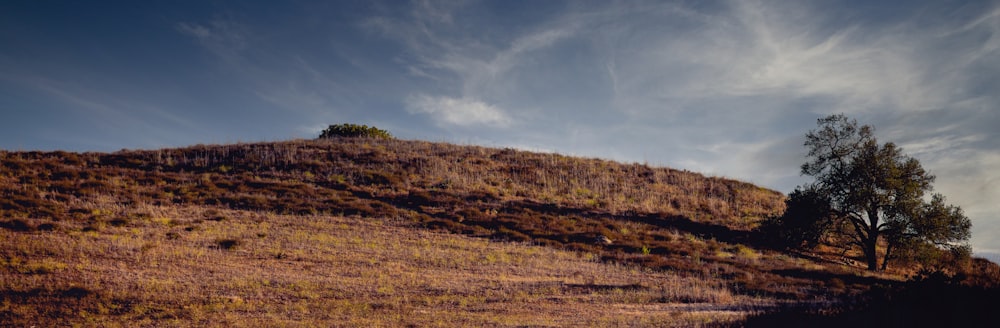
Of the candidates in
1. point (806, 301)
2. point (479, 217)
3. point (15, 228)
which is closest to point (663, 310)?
point (806, 301)

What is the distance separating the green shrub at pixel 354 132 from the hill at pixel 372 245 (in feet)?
40.5

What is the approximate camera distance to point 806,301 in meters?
16.3

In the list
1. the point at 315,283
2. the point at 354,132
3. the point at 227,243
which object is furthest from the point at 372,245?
the point at 354,132

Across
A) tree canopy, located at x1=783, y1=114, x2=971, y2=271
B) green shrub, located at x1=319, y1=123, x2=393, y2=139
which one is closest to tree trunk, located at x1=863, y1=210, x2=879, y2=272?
tree canopy, located at x1=783, y1=114, x2=971, y2=271

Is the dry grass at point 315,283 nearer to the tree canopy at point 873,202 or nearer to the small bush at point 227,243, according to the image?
the small bush at point 227,243

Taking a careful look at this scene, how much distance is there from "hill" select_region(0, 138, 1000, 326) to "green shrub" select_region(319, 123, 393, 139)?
40.5 ft

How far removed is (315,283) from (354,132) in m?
48.3

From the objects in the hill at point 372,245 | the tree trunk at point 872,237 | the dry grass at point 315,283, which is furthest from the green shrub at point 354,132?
the tree trunk at point 872,237

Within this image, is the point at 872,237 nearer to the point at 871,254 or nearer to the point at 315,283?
the point at 871,254

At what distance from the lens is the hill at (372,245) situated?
13984mm

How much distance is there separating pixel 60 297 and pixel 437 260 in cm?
1178

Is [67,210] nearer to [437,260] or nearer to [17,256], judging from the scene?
[17,256]

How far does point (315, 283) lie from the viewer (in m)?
16.5

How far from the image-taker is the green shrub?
6231 cm
